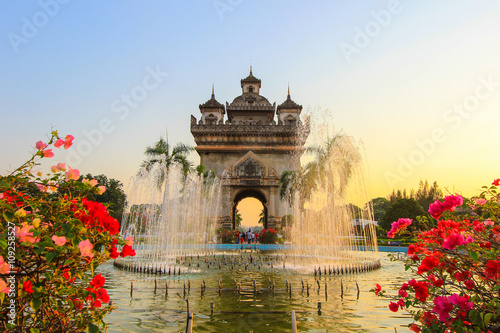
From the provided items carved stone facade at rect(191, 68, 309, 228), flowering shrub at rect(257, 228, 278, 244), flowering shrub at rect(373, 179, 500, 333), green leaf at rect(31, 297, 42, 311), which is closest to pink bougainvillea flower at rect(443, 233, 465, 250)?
flowering shrub at rect(373, 179, 500, 333)

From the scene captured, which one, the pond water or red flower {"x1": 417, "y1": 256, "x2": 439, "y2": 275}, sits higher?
red flower {"x1": 417, "y1": 256, "x2": 439, "y2": 275}

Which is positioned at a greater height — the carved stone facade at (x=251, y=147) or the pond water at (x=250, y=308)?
the carved stone facade at (x=251, y=147)

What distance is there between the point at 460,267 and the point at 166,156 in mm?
27270

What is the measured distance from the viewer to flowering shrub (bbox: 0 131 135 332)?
105 inches

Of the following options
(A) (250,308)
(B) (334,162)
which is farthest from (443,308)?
(B) (334,162)

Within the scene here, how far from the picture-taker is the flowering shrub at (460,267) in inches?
129

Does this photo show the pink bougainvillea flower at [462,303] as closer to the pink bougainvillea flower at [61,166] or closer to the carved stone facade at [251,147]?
the pink bougainvillea flower at [61,166]

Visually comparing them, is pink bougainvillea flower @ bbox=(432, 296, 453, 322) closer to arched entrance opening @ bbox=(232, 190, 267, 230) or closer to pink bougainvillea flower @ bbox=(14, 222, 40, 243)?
pink bougainvillea flower @ bbox=(14, 222, 40, 243)

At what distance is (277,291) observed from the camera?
33.9ft

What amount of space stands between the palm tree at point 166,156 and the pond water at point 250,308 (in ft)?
55.9

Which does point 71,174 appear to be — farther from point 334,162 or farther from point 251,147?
point 251,147

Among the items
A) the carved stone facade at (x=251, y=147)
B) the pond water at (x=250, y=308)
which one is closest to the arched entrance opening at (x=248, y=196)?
the carved stone facade at (x=251, y=147)

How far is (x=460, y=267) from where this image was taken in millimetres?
3791

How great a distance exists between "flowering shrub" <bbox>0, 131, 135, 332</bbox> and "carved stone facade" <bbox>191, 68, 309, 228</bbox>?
3870 cm
